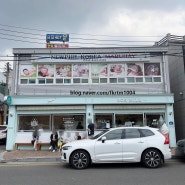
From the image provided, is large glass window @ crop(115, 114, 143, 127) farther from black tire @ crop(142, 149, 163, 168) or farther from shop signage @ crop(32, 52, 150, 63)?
black tire @ crop(142, 149, 163, 168)

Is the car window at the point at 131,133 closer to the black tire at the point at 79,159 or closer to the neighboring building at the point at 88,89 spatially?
the black tire at the point at 79,159

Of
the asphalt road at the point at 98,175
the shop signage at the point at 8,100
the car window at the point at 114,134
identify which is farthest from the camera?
the shop signage at the point at 8,100

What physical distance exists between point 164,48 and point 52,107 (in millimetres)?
A: 8527

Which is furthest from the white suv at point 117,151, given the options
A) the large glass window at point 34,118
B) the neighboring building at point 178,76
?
the neighboring building at point 178,76


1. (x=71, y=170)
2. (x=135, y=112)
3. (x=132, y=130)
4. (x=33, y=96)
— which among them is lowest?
(x=71, y=170)

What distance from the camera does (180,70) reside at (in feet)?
58.1

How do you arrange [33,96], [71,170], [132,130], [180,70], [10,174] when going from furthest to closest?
1. [180,70]
2. [33,96]
3. [132,130]
4. [71,170]
5. [10,174]

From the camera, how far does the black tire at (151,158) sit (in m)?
9.41

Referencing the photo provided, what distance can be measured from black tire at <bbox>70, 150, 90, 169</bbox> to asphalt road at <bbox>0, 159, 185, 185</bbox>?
9.7 inches

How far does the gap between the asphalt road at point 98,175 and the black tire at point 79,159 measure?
25 centimetres

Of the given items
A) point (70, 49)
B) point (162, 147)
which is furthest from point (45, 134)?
point (162, 147)

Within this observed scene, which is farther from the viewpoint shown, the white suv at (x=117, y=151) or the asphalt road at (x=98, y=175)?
the white suv at (x=117, y=151)

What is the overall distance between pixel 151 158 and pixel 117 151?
4.42ft

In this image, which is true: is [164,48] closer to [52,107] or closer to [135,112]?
[135,112]
